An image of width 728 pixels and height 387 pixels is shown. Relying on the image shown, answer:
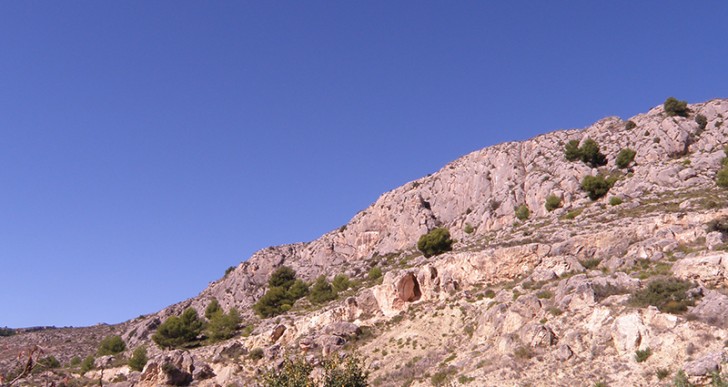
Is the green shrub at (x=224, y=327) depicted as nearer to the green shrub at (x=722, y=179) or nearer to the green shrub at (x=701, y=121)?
the green shrub at (x=722, y=179)

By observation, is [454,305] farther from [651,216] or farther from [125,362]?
[125,362]

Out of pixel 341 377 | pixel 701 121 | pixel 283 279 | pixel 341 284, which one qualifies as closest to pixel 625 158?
pixel 701 121

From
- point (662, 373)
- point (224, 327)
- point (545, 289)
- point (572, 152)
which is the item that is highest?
point (572, 152)

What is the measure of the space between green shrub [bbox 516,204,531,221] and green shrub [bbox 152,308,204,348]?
4427 centimetres

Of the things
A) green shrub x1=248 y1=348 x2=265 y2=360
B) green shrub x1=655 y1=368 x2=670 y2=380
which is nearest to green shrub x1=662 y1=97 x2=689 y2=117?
green shrub x1=655 y1=368 x2=670 y2=380

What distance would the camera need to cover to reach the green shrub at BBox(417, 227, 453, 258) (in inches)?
2697

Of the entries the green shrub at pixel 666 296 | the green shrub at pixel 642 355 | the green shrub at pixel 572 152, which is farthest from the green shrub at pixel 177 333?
the green shrub at pixel 572 152

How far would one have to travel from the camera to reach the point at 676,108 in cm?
7762

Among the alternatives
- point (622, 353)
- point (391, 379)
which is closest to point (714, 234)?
point (622, 353)

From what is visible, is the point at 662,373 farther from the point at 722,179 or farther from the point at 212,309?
the point at 212,309

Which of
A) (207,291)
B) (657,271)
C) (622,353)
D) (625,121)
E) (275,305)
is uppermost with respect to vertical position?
(625,121)

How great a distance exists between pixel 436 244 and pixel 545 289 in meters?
30.8

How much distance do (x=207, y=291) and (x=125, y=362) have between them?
38686mm

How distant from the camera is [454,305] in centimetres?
4409
